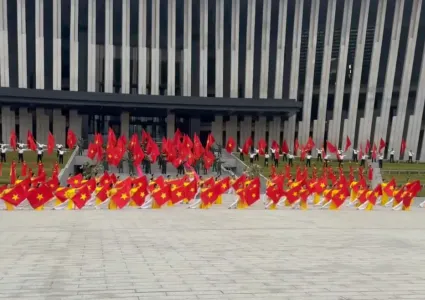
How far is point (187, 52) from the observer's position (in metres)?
39.8

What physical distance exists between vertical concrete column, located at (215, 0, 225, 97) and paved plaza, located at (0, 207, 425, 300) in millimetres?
27618

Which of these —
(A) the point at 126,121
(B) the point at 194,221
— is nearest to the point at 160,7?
(A) the point at 126,121

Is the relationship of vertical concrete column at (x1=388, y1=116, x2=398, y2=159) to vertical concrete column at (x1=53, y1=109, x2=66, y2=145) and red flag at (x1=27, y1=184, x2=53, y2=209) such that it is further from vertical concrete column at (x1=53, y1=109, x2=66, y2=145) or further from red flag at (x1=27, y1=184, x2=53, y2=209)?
red flag at (x1=27, y1=184, x2=53, y2=209)

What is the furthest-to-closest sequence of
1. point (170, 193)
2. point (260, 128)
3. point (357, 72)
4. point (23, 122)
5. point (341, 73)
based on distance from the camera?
point (260, 128) → point (341, 73) → point (357, 72) → point (23, 122) → point (170, 193)

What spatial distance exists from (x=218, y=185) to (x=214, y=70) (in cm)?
2514

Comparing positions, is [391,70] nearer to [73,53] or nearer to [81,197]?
[73,53]

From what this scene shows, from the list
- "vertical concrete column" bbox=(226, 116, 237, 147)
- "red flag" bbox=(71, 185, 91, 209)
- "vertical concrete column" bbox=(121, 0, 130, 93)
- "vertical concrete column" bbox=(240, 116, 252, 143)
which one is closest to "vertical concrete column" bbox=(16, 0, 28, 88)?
"vertical concrete column" bbox=(121, 0, 130, 93)

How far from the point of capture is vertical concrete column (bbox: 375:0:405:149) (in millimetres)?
39750

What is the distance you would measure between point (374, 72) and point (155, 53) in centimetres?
1827

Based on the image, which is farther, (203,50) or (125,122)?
(125,122)

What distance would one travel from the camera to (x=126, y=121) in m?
40.4

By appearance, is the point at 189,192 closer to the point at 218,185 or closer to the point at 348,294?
the point at 218,185

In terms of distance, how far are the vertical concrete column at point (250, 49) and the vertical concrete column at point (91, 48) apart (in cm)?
1237

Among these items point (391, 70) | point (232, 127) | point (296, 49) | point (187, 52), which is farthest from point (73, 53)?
point (391, 70)
